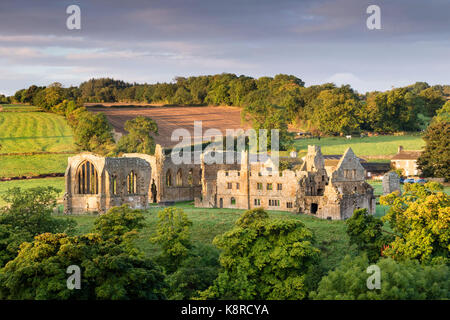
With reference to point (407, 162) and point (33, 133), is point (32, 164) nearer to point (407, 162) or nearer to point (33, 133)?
point (33, 133)

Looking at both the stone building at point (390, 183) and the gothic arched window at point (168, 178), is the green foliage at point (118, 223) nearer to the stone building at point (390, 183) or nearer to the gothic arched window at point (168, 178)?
the gothic arched window at point (168, 178)

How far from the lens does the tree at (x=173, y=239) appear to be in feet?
165

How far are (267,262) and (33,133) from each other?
84.9 m

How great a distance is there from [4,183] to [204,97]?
107 metres

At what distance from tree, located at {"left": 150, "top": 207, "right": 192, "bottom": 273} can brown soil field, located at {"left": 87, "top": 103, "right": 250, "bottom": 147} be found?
7060cm

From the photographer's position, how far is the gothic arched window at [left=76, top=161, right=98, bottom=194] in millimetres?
72188

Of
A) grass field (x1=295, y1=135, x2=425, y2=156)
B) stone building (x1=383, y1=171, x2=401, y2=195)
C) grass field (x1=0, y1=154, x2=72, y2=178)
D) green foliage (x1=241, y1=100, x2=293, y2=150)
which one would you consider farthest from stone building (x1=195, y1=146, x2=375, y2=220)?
green foliage (x1=241, y1=100, x2=293, y2=150)

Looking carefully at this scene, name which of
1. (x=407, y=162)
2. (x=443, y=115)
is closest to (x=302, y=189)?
(x=407, y=162)

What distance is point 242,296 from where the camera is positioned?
1762 inches

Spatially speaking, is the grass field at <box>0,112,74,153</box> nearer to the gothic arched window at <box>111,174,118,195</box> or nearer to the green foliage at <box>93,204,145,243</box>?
the gothic arched window at <box>111,174,118,195</box>

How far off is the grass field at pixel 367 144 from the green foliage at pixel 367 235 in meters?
64.4

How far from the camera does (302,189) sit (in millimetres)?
71562

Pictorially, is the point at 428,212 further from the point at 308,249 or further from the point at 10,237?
the point at 10,237
